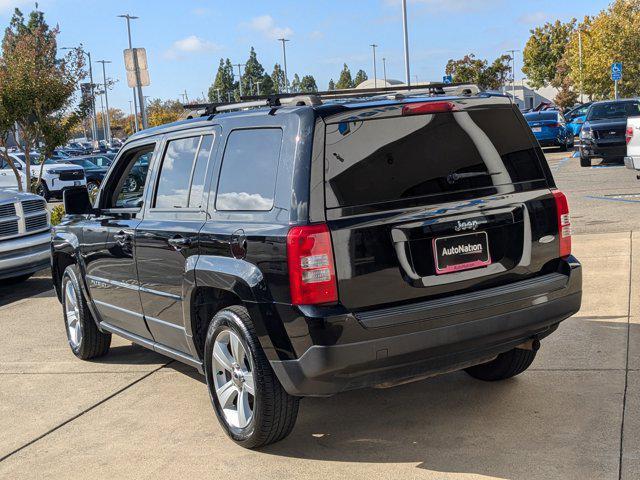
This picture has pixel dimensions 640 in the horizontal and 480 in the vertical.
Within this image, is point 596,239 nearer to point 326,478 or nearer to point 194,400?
point 194,400

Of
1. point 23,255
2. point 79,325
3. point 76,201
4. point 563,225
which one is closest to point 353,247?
point 563,225

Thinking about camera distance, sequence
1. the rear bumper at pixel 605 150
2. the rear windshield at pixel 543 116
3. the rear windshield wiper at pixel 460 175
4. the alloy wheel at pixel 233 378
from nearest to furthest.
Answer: the rear windshield wiper at pixel 460 175, the alloy wheel at pixel 233 378, the rear bumper at pixel 605 150, the rear windshield at pixel 543 116

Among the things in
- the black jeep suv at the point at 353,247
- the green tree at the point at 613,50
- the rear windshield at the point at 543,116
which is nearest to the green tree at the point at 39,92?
the black jeep suv at the point at 353,247

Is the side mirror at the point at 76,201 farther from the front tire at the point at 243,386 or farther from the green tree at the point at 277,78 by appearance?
the green tree at the point at 277,78

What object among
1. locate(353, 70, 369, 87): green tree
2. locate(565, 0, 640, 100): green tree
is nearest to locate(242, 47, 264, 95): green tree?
locate(353, 70, 369, 87): green tree

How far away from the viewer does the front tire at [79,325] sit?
701cm

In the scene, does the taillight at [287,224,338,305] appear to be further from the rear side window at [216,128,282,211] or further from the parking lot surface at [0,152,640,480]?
the parking lot surface at [0,152,640,480]

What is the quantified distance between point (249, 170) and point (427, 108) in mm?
1010

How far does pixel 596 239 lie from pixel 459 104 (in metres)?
6.73

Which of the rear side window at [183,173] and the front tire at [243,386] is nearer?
the front tire at [243,386]

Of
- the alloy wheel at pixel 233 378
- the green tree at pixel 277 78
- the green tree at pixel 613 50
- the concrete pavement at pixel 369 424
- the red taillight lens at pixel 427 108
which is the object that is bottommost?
the concrete pavement at pixel 369 424

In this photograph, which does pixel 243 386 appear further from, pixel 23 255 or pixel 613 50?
pixel 613 50

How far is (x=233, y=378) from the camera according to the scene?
4891 millimetres

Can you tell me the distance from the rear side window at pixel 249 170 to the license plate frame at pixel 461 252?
0.90 meters
